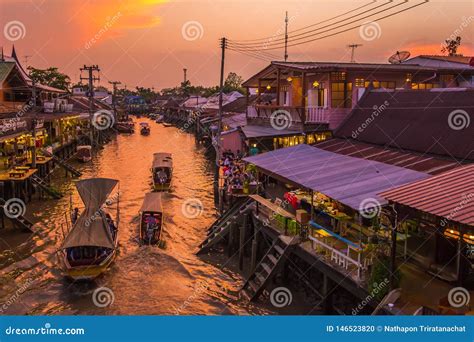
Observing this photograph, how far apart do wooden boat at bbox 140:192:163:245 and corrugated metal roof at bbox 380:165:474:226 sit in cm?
1337

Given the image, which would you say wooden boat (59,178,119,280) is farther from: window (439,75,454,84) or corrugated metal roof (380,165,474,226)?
window (439,75,454,84)

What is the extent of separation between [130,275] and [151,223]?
13.4ft

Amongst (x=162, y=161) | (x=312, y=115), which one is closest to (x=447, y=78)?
(x=312, y=115)

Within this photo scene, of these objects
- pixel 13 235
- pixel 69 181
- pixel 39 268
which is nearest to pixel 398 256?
pixel 39 268

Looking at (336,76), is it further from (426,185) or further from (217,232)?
(426,185)

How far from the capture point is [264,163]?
21.5 meters

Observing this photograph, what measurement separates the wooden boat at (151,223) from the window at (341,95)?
11.2m

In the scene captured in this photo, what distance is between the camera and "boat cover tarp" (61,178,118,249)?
1905 centimetres

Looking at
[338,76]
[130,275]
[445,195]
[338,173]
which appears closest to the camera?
[445,195]

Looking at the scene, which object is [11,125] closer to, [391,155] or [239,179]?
[239,179]

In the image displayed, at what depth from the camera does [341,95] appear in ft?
85.1

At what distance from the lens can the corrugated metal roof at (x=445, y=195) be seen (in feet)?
33.6

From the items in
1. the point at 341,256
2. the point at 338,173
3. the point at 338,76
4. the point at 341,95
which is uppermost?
the point at 338,76

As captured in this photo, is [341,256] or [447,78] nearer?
[341,256]
